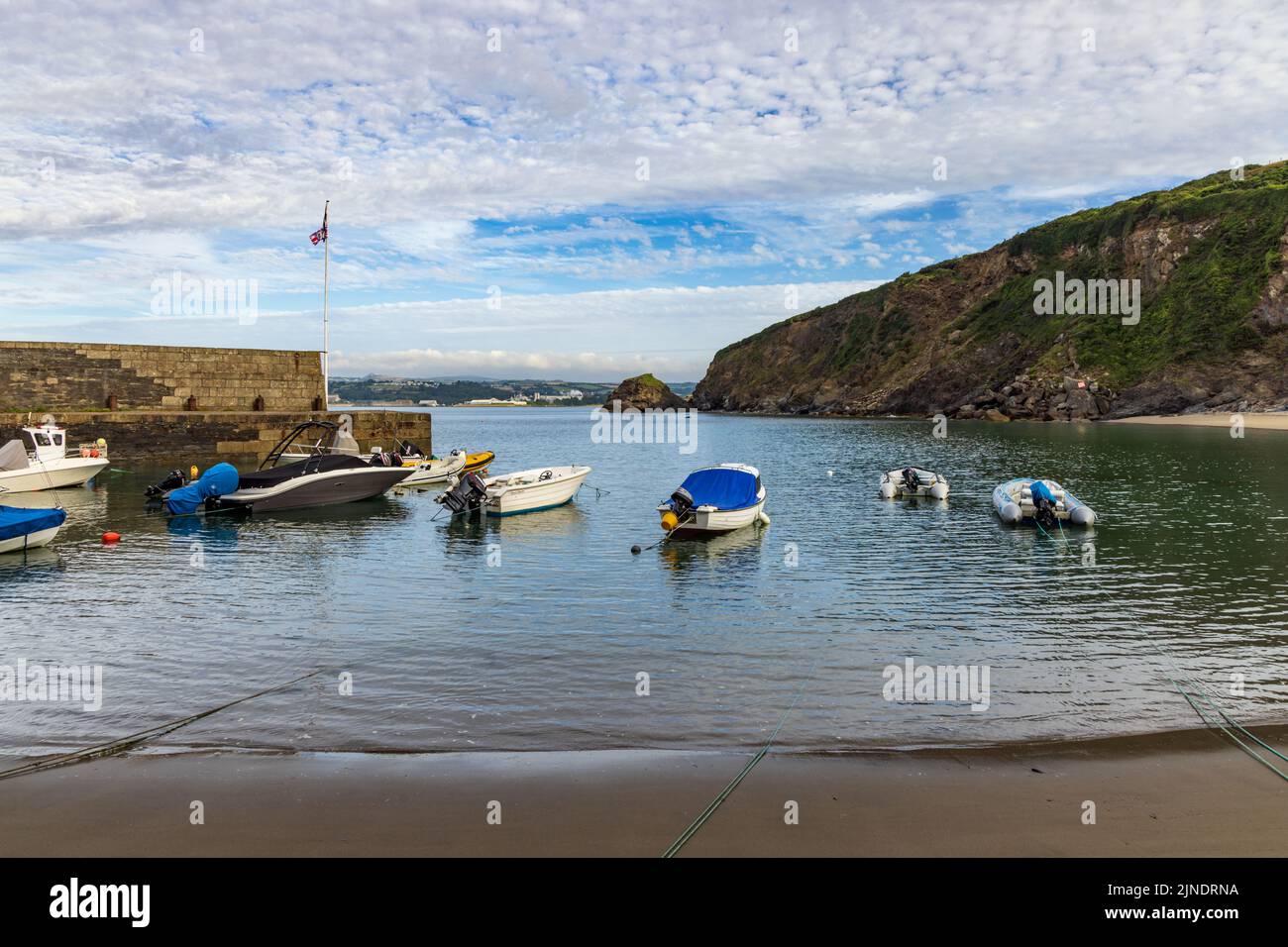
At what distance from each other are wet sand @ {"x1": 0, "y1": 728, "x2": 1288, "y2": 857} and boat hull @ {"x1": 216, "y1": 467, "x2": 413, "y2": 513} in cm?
2181

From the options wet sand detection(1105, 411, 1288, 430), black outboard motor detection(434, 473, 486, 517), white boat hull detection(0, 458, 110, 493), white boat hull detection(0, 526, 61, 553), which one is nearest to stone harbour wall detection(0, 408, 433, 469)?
white boat hull detection(0, 458, 110, 493)

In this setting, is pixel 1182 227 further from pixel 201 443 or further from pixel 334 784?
pixel 334 784

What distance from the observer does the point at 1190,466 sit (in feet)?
137

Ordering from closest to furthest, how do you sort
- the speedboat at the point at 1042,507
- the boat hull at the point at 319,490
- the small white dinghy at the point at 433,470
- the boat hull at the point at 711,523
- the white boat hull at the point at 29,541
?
the white boat hull at the point at 29,541 < the boat hull at the point at 711,523 < the speedboat at the point at 1042,507 < the boat hull at the point at 319,490 < the small white dinghy at the point at 433,470

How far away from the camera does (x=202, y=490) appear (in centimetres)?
2748

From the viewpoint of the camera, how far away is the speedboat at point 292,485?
27578 mm

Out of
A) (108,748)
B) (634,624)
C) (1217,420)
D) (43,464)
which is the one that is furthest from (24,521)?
(1217,420)

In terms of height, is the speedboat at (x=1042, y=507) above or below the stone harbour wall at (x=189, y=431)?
below

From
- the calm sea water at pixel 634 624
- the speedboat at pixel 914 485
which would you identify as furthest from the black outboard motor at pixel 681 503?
the speedboat at pixel 914 485

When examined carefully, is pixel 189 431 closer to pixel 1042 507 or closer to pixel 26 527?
pixel 26 527

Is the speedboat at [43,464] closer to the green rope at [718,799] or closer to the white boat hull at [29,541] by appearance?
the white boat hull at [29,541]

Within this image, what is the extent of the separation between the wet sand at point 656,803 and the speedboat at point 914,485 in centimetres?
2414

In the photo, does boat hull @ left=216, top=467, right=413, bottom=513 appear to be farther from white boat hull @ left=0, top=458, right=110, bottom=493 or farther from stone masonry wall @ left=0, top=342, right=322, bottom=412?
stone masonry wall @ left=0, top=342, right=322, bottom=412
